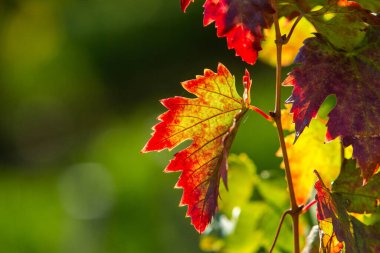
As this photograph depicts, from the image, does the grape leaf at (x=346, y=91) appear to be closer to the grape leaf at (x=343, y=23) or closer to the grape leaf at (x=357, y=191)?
the grape leaf at (x=343, y=23)

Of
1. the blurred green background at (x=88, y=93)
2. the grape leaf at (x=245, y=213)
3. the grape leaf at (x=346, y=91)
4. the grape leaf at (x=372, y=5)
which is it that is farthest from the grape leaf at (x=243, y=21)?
Answer: the blurred green background at (x=88, y=93)

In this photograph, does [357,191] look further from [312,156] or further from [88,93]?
[88,93]

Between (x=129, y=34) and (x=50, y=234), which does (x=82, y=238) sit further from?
(x=129, y=34)

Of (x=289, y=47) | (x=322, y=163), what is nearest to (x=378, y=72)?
(x=322, y=163)

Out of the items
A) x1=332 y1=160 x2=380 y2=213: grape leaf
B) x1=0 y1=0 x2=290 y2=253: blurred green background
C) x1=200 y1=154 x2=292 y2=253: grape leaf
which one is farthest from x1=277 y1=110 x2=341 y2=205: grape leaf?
x1=0 y1=0 x2=290 y2=253: blurred green background

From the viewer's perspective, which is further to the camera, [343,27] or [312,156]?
[312,156]

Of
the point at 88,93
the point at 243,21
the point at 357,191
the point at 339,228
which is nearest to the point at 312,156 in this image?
the point at 357,191
